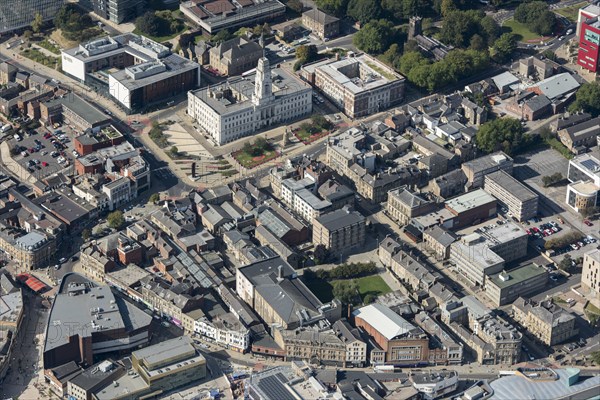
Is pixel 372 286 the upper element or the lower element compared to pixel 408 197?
lower

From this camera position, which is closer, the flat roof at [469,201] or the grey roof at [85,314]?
the grey roof at [85,314]

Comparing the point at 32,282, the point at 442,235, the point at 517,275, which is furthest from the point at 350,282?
the point at 32,282

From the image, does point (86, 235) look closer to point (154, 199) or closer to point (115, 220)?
point (115, 220)

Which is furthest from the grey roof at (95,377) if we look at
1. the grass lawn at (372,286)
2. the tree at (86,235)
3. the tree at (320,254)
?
the grass lawn at (372,286)

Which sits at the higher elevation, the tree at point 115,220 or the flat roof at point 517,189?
the flat roof at point 517,189

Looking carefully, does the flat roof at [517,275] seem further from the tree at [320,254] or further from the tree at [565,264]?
the tree at [320,254]

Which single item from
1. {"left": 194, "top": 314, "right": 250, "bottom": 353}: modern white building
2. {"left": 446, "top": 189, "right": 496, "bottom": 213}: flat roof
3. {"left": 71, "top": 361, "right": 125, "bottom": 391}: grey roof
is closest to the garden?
{"left": 194, "top": 314, "right": 250, "bottom": 353}: modern white building

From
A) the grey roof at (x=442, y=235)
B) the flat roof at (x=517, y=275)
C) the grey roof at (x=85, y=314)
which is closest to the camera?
the grey roof at (x=85, y=314)

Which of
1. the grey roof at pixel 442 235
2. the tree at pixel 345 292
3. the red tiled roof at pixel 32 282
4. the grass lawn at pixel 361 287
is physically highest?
the grey roof at pixel 442 235
